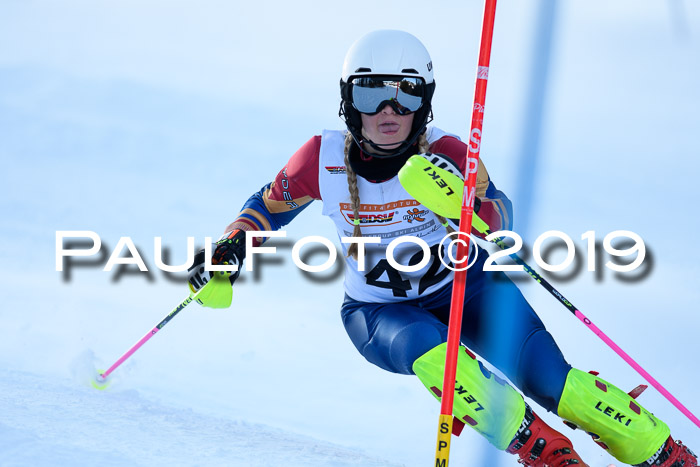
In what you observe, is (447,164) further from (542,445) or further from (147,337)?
(147,337)

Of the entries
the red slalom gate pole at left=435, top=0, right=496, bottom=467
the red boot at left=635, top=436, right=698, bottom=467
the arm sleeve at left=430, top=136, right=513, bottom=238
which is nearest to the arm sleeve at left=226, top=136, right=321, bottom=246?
the arm sleeve at left=430, top=136, right=513, bottom=238

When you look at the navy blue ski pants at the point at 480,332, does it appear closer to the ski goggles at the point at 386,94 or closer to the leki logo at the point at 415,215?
the leki logo at the point at 415,215

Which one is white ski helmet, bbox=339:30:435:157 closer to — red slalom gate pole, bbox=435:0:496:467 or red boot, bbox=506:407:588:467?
red slalom gate pole, bbox=435:0:496:467

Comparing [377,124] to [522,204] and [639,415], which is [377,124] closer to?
[522,204]

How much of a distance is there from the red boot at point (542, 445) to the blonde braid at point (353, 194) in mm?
951

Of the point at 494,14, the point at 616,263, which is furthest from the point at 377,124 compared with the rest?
the point at 616,263

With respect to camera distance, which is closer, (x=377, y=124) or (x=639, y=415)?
(x=639, y=415)

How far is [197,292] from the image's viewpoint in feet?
10.9

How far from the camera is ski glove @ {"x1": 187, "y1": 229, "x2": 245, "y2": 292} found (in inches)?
130

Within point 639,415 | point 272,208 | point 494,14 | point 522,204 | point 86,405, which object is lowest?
point 86,405

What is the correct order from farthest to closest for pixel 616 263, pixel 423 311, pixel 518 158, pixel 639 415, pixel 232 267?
1. pixel 616 263
2. pixel 232 267
3. pixel 423 311
4. pixel 639 415
5. pixel 518 158

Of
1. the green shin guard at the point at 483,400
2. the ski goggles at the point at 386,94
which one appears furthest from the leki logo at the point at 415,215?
the green shin guard at the point at 483,400

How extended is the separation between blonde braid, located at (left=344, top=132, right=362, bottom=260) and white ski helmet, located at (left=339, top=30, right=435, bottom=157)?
9cm

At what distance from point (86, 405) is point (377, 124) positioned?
2.09m
